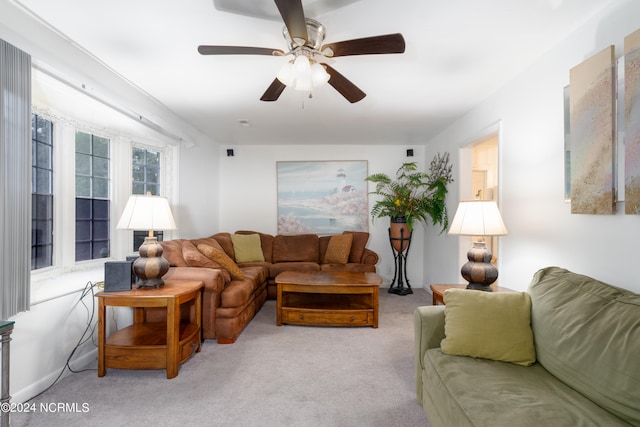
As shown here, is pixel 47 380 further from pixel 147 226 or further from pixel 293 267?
pixel 293 267

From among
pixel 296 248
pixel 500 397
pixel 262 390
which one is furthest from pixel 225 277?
pixel 500 397

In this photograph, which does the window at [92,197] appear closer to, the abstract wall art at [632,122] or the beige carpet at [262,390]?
the beige carpet at [262,390]

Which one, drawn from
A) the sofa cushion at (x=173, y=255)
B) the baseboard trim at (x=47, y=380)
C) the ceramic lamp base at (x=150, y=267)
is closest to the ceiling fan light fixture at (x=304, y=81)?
the ceramic lamp base at (x=150, y=267)

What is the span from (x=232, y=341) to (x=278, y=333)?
0.47m

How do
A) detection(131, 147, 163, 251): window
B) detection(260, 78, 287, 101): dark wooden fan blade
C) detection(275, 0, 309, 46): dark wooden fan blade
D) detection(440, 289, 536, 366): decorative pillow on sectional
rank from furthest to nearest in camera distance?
detection(131, 147, 163, 251): window, detection(260, 78, 287, 101): dark wooden fan blade, detection(440, 289, 536, 366): decorative pillow on sectional, detection(275, 0, 309, 46): dark wooden fan blade

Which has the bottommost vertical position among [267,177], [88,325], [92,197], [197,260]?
[88,325]

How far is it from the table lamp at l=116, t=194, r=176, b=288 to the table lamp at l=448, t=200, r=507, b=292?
2.35 meters

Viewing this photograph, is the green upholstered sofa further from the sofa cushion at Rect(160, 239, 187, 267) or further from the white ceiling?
the sofa cushion at Rect(160, 239, 187, 267)

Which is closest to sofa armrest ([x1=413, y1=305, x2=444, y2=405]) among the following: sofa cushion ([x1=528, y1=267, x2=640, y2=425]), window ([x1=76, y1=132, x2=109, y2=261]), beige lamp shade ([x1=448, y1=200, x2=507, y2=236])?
sofa cushion ([x1=528, y1=267, x2=640, y2=425])

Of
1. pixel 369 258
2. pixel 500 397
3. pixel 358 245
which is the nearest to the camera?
pixel 500 397

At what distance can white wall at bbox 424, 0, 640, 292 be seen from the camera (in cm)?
169

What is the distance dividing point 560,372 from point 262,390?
1734mm

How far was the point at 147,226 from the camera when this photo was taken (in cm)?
248

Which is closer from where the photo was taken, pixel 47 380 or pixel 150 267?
pixel 47 380
